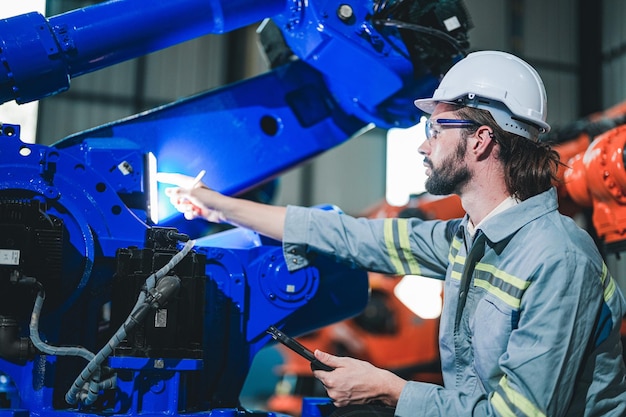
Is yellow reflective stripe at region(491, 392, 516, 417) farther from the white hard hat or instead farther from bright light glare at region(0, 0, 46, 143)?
bright light glare at region(0, 0, 46, 143)

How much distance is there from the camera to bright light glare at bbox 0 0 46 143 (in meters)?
5.53

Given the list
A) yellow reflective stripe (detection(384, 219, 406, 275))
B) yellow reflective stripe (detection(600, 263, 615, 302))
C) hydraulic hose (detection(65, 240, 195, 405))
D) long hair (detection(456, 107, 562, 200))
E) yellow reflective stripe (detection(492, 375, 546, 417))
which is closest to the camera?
yellow reflective stripe (detection(492, 375, 546, 417))

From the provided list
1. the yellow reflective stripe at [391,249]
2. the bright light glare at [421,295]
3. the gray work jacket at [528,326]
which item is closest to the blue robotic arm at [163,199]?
the yellow reflective stripe at [391,249]

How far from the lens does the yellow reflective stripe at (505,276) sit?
6.86ft

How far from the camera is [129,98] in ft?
39.0

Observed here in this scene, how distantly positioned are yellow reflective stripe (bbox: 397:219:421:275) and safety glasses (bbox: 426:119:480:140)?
0.41 meters

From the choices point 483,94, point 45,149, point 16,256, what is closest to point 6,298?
point 16,256

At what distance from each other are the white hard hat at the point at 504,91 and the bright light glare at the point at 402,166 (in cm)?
982

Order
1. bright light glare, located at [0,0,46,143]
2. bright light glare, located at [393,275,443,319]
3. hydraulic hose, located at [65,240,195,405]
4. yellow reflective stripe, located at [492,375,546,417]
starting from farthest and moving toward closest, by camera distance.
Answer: bright light glare, located at [393,275,443,319] → bright light glare, located at [0,0,46,143] → hydraulic hose, located at [65,240,195,405] → yellow reflective stripe, located at [492,375,546,417]

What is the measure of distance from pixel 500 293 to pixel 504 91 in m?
0.66

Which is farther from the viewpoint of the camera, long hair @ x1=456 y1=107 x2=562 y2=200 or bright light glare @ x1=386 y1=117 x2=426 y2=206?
bright light glare @ x1=386 y1=117 x2=426 y2=206

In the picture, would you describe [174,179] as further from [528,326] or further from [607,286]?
[607,286]

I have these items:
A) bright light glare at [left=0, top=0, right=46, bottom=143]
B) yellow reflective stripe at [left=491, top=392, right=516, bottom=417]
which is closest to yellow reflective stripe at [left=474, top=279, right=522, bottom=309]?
yellow reflective stripe at [left=491, top=392, right=516, bottom=417]

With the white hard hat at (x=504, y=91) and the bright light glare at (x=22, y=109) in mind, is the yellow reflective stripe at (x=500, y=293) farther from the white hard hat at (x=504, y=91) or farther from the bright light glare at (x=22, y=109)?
the bright light glare at (x=22, y=109)
